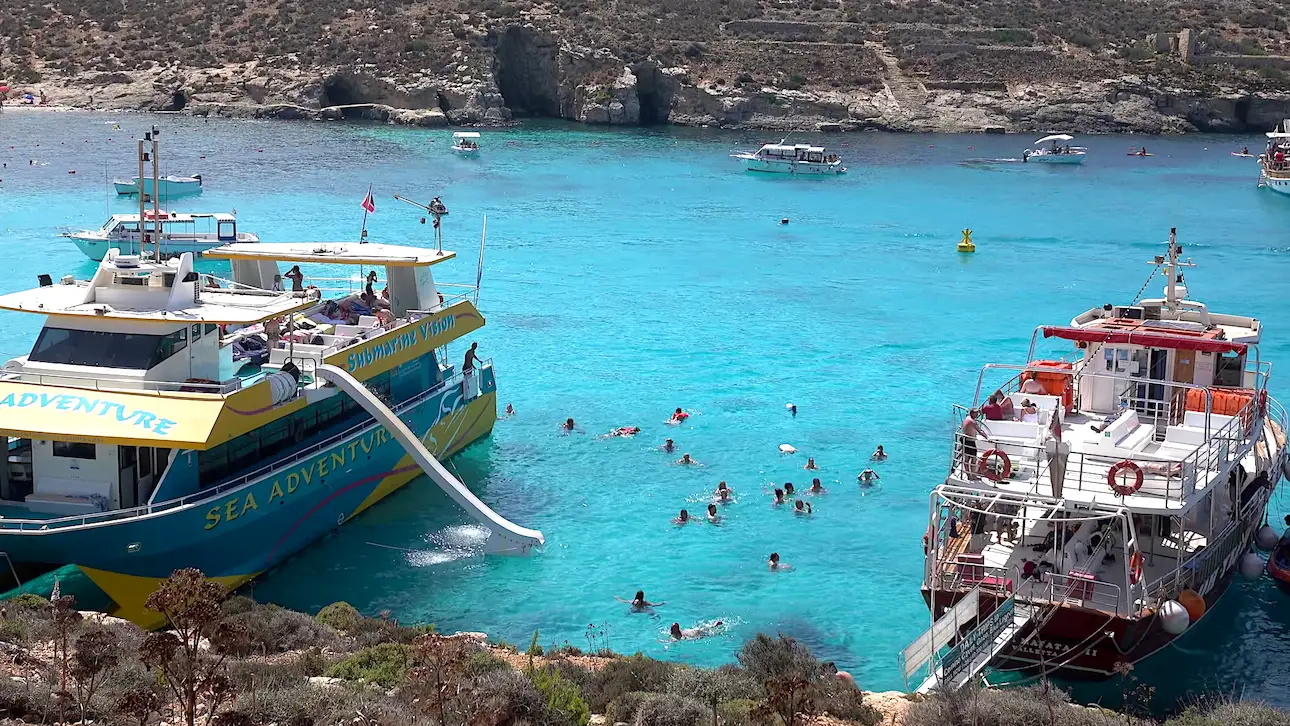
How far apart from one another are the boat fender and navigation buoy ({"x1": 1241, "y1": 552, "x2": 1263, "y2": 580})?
425cm

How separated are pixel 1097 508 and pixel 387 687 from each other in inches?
355

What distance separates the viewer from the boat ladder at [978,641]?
1658cm

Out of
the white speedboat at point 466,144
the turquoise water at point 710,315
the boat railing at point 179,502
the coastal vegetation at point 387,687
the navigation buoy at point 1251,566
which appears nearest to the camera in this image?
the coastal vegetation at point 387,687

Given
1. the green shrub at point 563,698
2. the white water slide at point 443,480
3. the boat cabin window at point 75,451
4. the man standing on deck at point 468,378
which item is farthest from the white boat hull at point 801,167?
the green shrub at point 563,698

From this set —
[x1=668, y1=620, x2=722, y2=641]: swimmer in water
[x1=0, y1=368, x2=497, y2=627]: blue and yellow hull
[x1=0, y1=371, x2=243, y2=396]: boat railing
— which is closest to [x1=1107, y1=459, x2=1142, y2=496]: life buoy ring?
[x1=668, y1=620, x2=722, y2=641]: swimmer in water

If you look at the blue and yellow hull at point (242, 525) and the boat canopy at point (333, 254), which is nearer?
the blue and yellow hull at point (242, 525)

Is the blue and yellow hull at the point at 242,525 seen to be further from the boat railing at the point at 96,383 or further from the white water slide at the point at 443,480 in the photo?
the boat railing at the point at 96,383

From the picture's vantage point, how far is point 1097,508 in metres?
17.6

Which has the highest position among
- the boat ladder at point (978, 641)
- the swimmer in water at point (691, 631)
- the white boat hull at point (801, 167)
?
the white boat hull at point (801, 167)

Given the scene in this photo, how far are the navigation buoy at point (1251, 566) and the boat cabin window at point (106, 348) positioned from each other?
52.9 feet

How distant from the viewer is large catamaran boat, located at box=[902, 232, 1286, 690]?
57.0 ft

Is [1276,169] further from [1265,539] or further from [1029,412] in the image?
[1029,412]

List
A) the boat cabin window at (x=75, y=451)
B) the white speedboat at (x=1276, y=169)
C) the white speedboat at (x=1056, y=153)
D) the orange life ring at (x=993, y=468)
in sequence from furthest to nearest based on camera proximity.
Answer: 1. the white speedboat at (x=1056, y=153)
2. the white speedboat at (x=1276, y=169)
3. the boat cabin window at (x=75, y=451)
4. the orange life ring at (x=993, y=468)

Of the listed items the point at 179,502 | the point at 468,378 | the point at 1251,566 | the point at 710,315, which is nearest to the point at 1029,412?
the point at 1251,566
